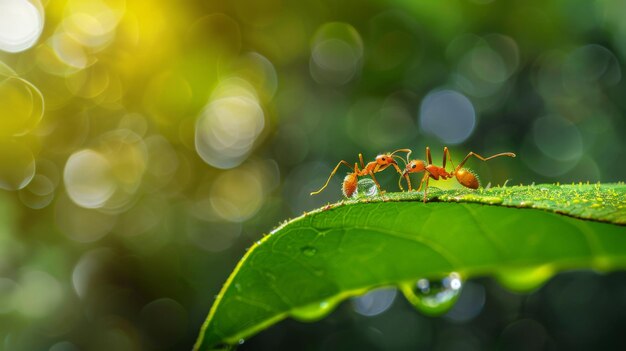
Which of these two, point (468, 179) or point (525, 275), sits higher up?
point (468, 179)

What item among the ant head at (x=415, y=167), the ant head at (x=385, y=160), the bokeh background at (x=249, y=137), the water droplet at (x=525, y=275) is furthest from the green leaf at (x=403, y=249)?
the bokeh background at (x=249, y=137)

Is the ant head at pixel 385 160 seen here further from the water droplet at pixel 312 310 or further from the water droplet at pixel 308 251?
the water droplet at pixel 308 251

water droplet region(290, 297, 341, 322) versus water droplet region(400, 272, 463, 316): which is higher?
water droplet region(290, 297, 341, 322)

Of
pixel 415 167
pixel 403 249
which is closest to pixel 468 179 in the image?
pixel 415 167

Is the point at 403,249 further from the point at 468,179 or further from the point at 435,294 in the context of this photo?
the point at 468,179

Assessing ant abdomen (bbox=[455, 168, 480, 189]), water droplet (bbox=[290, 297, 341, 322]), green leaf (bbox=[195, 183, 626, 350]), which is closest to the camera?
green leaf (bbox=[195, 183, 626, 350])

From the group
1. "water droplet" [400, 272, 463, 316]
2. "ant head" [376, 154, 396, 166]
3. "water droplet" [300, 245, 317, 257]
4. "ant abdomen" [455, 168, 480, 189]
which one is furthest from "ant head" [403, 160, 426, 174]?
"water droplet" [300, 245, 317, 257]

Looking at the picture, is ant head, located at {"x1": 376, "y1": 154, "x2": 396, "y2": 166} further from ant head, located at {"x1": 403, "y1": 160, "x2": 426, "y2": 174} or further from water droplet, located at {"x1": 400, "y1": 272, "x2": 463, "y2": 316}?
water droplet, located at {"x1": 400, "y1": 272, "x2": 463, "y2": 316}
